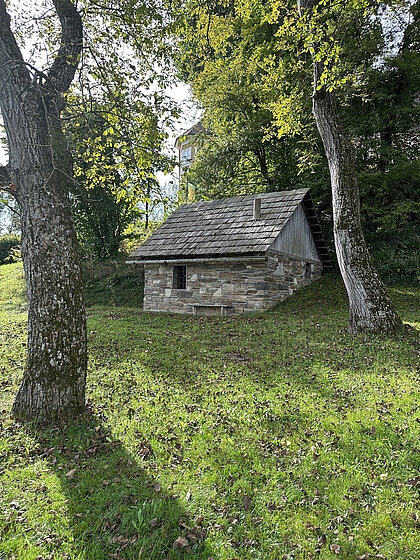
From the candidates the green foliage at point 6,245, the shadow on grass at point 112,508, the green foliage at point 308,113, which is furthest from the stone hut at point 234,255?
the green foliage at point 6,245

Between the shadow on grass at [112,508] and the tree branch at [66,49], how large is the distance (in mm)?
4650

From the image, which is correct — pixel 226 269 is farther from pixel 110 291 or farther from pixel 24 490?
pixel 24 490

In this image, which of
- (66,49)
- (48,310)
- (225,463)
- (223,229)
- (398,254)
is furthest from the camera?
(398,254)

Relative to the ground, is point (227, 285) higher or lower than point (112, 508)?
higher

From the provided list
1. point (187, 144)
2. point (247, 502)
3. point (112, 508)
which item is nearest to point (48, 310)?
point (112, 508)

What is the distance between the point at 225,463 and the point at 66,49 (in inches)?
226

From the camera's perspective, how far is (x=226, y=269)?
1292 cm

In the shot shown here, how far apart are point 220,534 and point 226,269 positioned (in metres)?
10.5

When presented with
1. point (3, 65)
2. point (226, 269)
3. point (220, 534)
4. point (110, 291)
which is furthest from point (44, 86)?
point (110, 291)

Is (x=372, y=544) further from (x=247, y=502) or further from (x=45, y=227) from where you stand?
(x=45, y=227)

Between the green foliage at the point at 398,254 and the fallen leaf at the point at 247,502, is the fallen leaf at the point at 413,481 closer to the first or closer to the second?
the fallen leaf at the point at 247,502

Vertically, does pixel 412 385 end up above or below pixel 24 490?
above

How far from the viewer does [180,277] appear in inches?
572

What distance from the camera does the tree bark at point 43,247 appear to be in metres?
4.46
